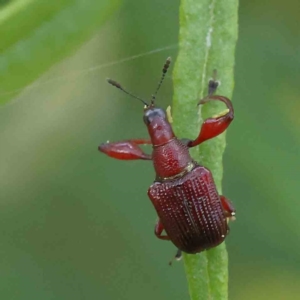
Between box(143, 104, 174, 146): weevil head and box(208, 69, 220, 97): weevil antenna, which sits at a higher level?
box(208, 69, 220, 97): weevil antenna

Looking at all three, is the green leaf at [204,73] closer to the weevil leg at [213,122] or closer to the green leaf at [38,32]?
the weevil leg at [213,122]

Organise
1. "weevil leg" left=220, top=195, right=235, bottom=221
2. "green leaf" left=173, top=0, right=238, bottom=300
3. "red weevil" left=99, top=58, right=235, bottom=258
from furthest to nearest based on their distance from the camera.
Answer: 1. "weevil leg" left=220, top=195, right=235, bottom=221
2. "red weevil" left=99, top=58, right=235, bottom=258
3. "green leaf" left=173, top=0, right=238, bottom=300

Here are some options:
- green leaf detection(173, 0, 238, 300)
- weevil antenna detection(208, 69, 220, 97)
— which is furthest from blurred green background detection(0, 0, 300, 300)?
weevil antenna detection(208, 69, 220, 97)

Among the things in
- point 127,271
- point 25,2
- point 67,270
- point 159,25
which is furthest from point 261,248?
point 25,2

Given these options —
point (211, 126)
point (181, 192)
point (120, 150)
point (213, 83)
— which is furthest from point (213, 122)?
point (120, 150)

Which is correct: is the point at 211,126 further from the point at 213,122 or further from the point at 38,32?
the point at 38,32

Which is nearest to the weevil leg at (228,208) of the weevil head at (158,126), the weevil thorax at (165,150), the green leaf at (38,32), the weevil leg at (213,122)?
the weevil thorax at (165,150)

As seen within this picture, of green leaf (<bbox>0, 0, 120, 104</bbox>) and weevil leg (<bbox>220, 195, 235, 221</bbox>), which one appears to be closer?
green leaf (<bbox>0, 0, 120, 104</bbox>)

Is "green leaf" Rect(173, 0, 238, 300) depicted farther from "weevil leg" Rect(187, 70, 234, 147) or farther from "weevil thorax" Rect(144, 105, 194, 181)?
"weevil thorax" Rect(144, 105, 194, 181)

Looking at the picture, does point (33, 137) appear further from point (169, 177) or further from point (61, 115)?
point (169, 177)
